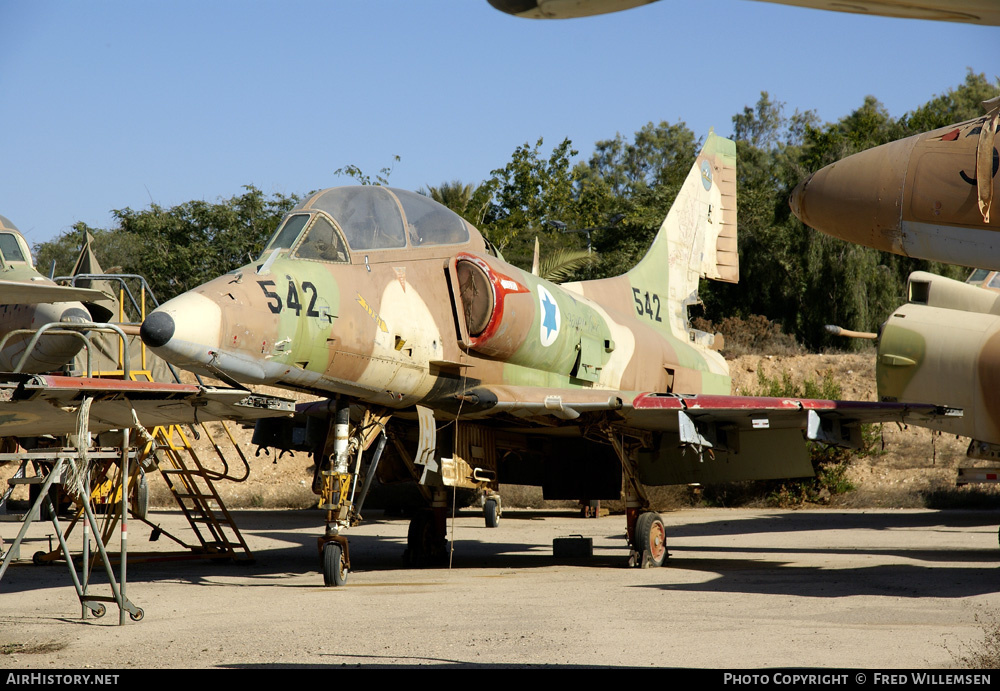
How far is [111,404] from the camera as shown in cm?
830

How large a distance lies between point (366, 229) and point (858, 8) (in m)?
7.44

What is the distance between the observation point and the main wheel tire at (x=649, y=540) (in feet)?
39.6

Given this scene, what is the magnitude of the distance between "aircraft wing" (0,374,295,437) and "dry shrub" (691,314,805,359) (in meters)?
29.3

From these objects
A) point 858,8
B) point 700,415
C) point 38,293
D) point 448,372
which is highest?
point 858,8

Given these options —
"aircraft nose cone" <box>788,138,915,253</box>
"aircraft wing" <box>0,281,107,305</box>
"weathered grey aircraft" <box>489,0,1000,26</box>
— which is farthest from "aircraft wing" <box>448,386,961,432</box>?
"weathered grey aircraft" <box>489,0,1000,26</box>

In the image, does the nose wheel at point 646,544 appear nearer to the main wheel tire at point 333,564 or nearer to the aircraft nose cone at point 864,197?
the main wheel tire at point 333,564

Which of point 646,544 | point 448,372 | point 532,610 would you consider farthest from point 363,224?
point 646,544

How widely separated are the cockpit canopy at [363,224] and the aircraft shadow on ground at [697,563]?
3.81m

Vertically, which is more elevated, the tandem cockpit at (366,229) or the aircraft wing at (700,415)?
the tandem cockpit at (366,229)

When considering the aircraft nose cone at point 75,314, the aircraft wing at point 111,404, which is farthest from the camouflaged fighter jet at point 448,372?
the aircraft nose cone at point 75,314

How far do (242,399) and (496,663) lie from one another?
4497 millimetres

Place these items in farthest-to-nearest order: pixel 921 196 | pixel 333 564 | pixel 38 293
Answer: pixel 333 564 < pixel 38 293 < pixel 921 196

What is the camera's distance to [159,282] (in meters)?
A: 40.5

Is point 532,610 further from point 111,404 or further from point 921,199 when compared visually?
point 921,199
